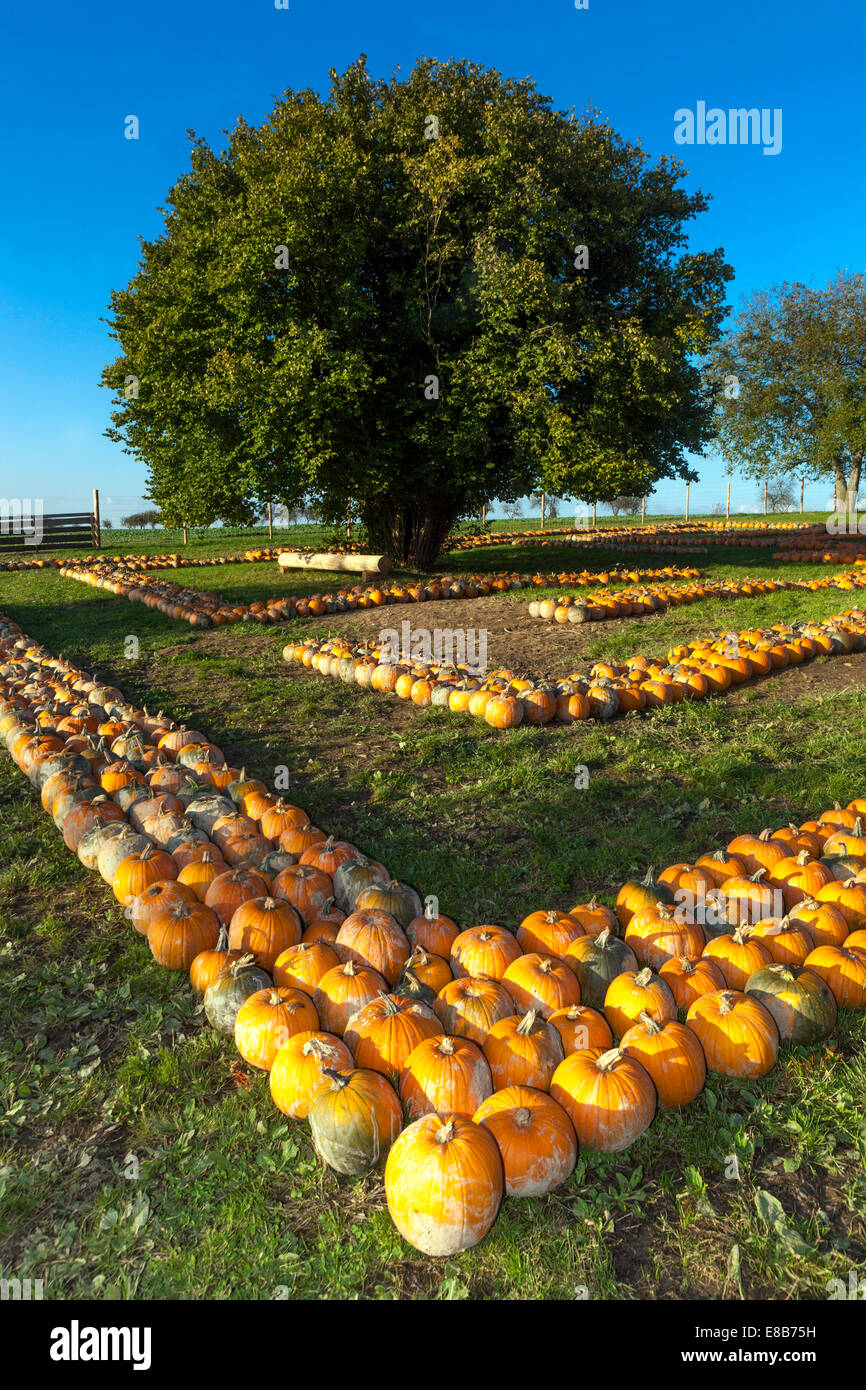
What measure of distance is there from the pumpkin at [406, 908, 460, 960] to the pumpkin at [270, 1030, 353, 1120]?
81cm

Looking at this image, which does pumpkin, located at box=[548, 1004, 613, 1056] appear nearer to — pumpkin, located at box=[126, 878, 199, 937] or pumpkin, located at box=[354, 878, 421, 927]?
pumpkin, located at box=[354, 878, 421, 927]

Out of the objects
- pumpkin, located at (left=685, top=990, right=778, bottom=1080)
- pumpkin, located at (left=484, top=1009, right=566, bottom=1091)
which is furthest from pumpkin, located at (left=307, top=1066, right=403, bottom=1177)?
pumpkin, located at (left=685, top=990, right=778, bottom=1080)

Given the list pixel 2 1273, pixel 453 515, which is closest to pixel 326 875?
pixel 2 1273

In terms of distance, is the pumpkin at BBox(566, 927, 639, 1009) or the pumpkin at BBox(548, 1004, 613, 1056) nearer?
the pumpkin at BBox(548, 1004, 613, 1056)

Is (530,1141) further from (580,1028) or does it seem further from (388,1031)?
(388,1031)

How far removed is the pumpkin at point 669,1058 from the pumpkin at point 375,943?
115 centimetres

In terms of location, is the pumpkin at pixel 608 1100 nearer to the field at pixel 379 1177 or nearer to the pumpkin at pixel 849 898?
the field at pixel 379 1177

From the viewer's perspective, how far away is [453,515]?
20.8 m

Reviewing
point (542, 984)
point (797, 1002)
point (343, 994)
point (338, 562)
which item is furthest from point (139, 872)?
point (338, 562)

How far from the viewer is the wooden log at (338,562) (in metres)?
18.4

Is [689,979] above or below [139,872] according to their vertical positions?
below

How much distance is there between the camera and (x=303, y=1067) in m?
3.00

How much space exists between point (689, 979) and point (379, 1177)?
1.59m

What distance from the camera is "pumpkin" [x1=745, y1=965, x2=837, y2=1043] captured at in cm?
325
